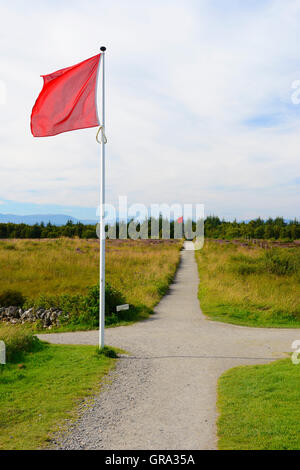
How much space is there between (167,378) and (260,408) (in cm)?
225

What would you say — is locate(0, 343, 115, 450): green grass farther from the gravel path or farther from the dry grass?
the dry grass

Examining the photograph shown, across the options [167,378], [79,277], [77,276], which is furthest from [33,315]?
[167,378]

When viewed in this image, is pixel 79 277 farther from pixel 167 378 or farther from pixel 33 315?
pixel 167 378

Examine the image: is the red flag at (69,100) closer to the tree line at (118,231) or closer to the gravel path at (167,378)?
the gravel path at (167,378)

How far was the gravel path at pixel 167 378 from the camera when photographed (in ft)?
16.8

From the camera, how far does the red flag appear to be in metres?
8.73

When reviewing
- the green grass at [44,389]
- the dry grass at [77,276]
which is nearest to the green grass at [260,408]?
the green grass at [44,389]

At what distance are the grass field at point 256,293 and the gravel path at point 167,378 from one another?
2.93 feet

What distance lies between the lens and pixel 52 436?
5160 millimetres

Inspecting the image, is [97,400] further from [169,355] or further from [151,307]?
[151,307]

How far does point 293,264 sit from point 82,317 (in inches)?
533
